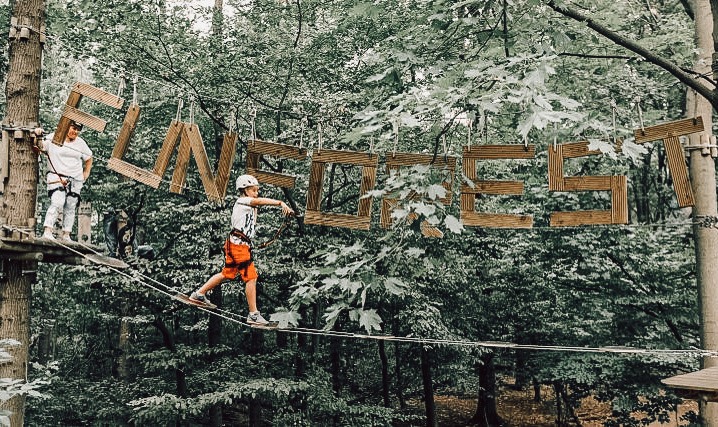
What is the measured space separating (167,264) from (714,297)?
763 cm

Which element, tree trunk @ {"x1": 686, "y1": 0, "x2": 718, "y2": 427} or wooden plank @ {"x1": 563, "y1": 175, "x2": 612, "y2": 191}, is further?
tree trunk @ {"x1": 686, "y1": 0, "x2": 718, "y2": 427}

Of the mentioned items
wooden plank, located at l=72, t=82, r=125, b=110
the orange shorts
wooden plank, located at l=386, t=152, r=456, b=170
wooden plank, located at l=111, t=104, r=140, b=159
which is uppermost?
wooden plank, located at l=72, t=82, r=125, b=110

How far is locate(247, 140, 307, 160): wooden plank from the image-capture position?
15.7 ft

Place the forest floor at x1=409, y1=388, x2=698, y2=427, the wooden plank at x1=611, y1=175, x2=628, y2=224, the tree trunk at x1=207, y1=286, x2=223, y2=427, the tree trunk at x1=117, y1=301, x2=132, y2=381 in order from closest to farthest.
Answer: the wooden plank at x1=611, y1=175, x2=628, y2=224 → the tree trunk at x1=207, y1=286, x2=223, y2=427 → the tree trunk at x1=117, y1=301, x2=132, y2=381 → the forest floor at x1=409, y1=388, x2=698, y2=427

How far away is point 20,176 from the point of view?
5371mm

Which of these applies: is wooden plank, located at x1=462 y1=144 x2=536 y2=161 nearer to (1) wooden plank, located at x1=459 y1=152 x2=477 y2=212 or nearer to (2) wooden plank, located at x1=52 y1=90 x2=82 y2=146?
(1) wooden plank, located at x1=459 y1=152 x2=477 y2=212

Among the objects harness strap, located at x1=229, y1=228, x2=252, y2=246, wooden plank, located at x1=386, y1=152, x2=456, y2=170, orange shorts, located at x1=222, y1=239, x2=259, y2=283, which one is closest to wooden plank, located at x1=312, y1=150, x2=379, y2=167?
wooden plank, located at x1=386, y1=152, x2=456, y2=170

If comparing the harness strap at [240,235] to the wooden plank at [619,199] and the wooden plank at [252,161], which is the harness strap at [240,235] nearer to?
the wooden plank at [252,161]

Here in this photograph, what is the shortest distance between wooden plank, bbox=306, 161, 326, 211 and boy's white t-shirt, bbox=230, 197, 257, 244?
52 centimetres

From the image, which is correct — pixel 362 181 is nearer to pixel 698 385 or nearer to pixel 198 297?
pixel 198 297

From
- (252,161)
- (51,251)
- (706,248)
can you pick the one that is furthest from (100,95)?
(706,248)

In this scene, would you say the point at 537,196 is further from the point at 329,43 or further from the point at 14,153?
the point at 14,153

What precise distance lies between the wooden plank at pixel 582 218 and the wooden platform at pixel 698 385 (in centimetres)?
126

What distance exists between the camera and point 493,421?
13.0 metres
